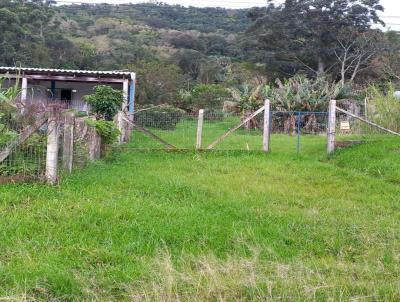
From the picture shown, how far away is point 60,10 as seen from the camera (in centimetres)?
7081

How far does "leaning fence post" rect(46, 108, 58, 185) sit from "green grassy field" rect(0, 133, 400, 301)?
26cm

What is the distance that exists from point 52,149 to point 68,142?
35.1 inches

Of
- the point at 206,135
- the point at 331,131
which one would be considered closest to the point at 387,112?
the point at 331,131

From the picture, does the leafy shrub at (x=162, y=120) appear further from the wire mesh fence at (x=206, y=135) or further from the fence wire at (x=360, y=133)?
the fence wire at (x=360, y=133)

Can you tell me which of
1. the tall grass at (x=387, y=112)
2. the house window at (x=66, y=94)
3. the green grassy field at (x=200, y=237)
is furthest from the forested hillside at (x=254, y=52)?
the green grassy field at (x=200, y=237)

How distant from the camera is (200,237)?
5.24 metres

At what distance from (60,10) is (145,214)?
7097cm

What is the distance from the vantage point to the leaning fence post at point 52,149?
298 inches

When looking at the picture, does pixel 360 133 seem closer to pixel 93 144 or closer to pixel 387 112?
pixel 387 112

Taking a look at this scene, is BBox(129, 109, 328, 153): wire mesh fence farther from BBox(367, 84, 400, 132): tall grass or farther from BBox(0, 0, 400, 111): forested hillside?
BBox(0, 0, 400, 111): forested hillside

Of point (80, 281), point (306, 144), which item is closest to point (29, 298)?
point (80, 281)

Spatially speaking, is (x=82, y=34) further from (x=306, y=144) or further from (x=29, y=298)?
(x=29, y=298)

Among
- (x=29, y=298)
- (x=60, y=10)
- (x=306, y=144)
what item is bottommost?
(x=29, y=298)

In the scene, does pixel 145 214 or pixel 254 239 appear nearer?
pixel 254 239
